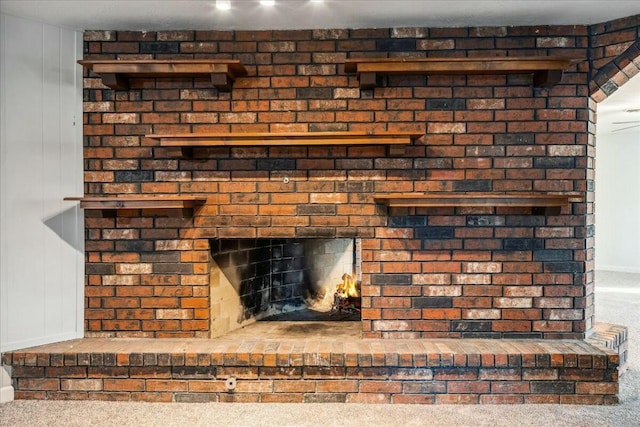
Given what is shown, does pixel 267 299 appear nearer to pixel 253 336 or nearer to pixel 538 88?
pixel 253 336

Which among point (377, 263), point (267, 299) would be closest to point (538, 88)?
point (377, 263)

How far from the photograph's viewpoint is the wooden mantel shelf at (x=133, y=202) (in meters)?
2.38

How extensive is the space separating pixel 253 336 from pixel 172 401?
0.57 metres

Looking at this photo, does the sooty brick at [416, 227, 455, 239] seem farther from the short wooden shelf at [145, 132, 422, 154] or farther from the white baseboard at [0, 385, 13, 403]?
the white baseboard at [0, 385, 13, 403]

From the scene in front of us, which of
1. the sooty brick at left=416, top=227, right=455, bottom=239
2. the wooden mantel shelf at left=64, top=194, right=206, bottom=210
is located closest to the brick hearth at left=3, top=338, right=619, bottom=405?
the sooty brick at left=416, top=227, right=455, bottom=239

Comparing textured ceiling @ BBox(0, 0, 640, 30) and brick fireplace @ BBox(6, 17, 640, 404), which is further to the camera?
brick fireplace @ BBox(6, 17, 640, 404)

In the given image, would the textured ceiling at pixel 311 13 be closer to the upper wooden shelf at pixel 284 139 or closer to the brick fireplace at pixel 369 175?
the brick fireplace at pixel 369 175

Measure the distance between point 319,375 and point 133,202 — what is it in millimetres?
1361

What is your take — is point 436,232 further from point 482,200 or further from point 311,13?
point 311,13

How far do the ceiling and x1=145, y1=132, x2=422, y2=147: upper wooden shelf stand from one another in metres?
0.64

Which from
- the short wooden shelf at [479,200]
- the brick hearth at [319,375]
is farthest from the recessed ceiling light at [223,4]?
the brick hearth at [319,375]

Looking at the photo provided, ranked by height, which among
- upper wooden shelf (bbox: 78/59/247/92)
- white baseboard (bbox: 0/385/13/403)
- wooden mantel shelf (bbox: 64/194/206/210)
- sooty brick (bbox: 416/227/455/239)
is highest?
upper wooden shelf (bbox: 78/59/247/92)

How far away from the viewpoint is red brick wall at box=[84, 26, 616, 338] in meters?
2.56

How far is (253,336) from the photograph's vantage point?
108 inches
